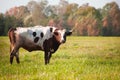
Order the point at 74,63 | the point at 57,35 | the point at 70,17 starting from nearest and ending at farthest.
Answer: the point at 74,63 < the point at 57,35 < the point at 70,17

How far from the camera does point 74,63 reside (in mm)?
4992

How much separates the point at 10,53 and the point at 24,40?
1.19ft

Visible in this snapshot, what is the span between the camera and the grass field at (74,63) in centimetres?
387

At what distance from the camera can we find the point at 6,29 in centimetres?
534

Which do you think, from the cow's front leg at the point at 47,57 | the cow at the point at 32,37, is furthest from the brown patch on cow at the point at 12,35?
the cow's front leg at the point at 47,57

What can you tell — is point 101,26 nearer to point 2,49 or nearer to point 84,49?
point 84,49

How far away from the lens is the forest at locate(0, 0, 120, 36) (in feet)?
17.7

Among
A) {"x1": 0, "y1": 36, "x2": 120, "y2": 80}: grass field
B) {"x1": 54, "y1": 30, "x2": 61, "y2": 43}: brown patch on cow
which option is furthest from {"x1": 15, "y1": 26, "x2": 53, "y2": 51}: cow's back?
{"x1": 0, "y1": 36, "x2": 120, "y2": 80}: grass field

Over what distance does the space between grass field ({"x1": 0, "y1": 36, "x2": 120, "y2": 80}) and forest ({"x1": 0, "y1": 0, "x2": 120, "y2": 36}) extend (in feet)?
0.66

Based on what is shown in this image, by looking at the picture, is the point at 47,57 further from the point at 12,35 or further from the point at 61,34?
the point at 12,35

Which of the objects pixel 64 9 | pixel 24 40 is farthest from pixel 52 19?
pixel 24 40

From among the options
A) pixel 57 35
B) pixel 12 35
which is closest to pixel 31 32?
pixel 12 35

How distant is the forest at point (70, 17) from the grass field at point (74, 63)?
0.66 ft

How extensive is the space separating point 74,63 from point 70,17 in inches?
44.7
